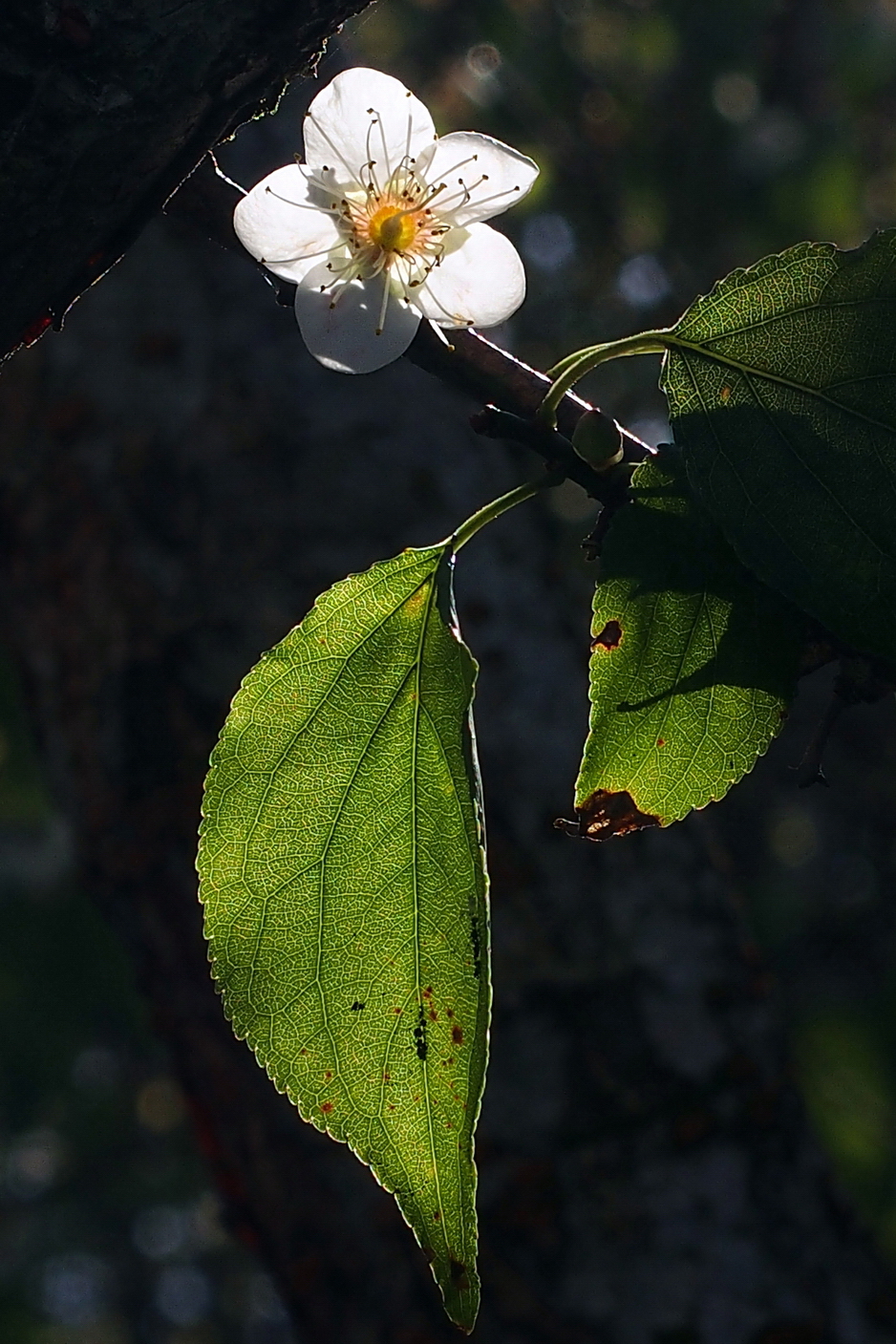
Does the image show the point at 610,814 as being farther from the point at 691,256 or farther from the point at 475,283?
the point at 691,256

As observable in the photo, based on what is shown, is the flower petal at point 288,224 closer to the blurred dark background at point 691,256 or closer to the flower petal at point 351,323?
the flower petal at point 351,323

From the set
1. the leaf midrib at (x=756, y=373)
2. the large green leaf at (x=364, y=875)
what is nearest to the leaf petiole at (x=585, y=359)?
the leaf midrib at (x=756, y=373)

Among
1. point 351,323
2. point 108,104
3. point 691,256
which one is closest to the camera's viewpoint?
point 108,104

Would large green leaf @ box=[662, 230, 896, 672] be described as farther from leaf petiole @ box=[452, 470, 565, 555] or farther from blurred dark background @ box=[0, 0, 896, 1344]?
blurred dark background @ box=[0, 0, 896, 1344]

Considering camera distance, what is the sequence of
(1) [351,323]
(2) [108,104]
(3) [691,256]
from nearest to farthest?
(2) [108,104]
(1) [351,323]
(3) [691,256]

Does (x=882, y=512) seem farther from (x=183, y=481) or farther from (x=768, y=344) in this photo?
(x=183, y=481)

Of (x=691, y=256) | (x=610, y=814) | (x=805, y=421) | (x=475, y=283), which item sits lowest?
(x=610, y=814)

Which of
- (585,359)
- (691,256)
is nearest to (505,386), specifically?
(585,359)
